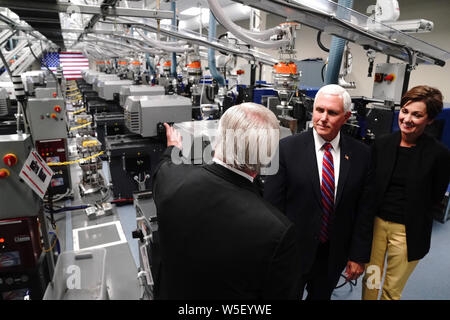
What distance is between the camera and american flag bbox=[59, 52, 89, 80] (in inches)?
774

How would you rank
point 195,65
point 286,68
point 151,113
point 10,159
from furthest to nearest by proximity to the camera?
point 195,65, point 151,113, point 286,68, point 10,159

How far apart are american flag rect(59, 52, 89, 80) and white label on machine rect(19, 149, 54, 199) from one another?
2040 cm

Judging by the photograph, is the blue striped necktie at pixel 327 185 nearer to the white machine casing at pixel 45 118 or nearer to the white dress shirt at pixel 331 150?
the white dress shirt at pixel 331 150

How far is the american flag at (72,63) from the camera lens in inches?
774

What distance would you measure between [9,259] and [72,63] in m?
21.3

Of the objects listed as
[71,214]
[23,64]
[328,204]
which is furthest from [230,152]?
[23,64]

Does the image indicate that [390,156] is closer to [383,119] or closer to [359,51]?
[383,119]

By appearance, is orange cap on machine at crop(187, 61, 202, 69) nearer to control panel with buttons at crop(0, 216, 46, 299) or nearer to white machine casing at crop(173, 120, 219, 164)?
white machine casing at crop(173, 120, 219, 164)

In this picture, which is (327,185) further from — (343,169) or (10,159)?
(10,159)

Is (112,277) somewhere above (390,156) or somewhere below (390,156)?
below

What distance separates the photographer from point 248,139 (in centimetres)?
95

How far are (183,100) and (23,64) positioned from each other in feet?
19.9

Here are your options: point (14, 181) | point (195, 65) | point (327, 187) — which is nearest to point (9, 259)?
point (14, 181)

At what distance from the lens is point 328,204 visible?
5.15ft
